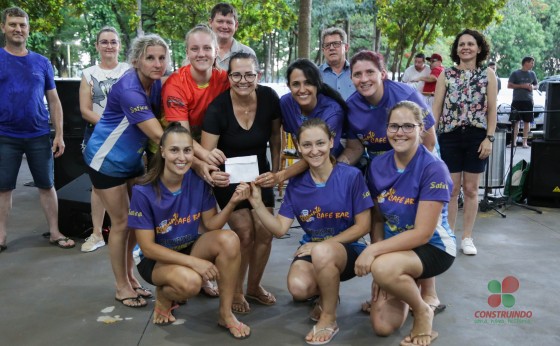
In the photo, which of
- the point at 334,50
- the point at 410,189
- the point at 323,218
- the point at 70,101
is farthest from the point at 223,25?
the point at 70,101

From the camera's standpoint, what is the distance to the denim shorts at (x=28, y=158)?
4.51 m

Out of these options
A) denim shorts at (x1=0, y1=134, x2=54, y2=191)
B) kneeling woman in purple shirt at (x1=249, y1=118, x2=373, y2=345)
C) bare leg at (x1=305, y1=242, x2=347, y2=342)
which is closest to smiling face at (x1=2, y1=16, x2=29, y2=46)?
denim shorts at (x1=0, y1=134, x2=54, y2=191)

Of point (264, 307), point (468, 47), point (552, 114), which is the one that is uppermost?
point (468, 47)

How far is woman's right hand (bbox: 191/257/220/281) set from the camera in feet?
9.72

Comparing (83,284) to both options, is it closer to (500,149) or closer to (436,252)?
(436,252)

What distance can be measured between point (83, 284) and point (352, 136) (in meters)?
2.17

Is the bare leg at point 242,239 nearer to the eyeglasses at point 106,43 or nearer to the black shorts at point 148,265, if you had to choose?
the black shorts at point 148,265

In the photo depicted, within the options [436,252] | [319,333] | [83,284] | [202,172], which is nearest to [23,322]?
[83,284]

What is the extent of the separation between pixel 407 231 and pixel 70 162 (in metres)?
4.97

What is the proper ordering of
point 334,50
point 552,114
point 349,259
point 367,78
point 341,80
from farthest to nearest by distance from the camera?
point 552,114 < point 341,80 < point 334,50 < point 367,78 < point 349,259

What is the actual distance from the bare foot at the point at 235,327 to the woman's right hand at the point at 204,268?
0.89 feet

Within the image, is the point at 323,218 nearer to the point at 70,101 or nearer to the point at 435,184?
the point at 435,184

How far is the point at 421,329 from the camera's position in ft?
9.38

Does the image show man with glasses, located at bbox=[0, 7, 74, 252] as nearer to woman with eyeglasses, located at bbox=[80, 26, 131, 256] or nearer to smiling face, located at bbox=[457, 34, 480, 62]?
woman with eyeglasses, located at bbox=[80, 26, 131, 256]
